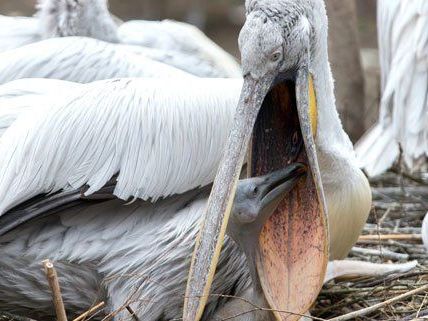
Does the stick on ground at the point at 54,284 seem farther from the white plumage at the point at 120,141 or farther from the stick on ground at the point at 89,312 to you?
the white plumage at the point at 120,141

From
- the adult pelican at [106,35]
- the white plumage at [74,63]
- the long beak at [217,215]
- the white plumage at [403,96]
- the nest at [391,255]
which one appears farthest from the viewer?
the white plumage at [403,96]

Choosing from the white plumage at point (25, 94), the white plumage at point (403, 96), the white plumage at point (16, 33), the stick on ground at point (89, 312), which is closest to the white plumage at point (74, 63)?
the white plumage at point (25, 94)

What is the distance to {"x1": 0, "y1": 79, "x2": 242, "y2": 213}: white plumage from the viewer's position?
10.6ft

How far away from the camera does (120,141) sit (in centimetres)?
328

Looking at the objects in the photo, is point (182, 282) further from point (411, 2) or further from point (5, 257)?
point (411, 2)

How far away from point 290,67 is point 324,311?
0.96 metres

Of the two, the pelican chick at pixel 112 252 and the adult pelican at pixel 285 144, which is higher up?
the adult pelican at pixel 285 144

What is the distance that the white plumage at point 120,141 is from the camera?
322cm

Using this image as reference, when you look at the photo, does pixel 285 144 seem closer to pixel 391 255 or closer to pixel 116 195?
pixel 116 195

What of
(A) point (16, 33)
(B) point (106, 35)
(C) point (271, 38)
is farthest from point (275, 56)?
(A) point (16, 33)

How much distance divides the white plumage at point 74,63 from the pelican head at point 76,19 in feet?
1.03

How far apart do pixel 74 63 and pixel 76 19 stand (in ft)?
1.45

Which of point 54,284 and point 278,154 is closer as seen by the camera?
point 54,284

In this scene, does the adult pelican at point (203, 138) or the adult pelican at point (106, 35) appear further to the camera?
the adult pelican at point (106, 35)
